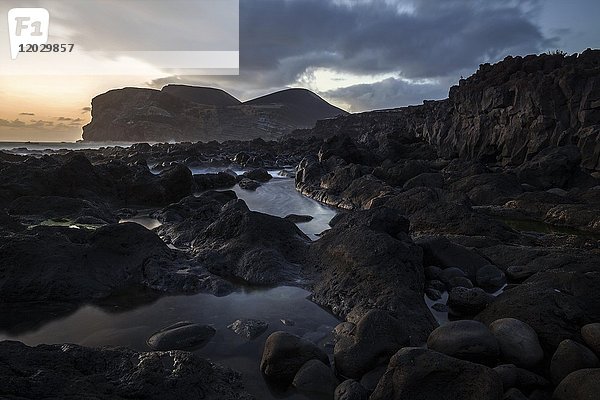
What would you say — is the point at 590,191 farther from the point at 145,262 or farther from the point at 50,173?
the point at 50,173

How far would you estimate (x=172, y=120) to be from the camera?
16062 cm

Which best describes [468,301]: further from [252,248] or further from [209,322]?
[252,248]

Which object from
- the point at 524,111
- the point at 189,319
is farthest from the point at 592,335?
the point at 524,111

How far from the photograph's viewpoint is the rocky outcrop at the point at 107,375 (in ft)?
11.0

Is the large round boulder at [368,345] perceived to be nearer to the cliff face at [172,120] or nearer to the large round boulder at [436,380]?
the large round boulder at [436,380]

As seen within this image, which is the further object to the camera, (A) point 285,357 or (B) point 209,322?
(B) point 209,322

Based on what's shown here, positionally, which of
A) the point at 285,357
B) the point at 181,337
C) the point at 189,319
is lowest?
the point at 189,319

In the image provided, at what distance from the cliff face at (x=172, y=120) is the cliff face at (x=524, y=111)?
118m

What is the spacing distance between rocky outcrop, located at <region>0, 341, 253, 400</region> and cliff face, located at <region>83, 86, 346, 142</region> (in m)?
150

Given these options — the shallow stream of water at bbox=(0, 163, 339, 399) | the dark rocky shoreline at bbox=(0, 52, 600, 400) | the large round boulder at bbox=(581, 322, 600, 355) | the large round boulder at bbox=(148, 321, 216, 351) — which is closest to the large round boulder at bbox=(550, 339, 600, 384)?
the dark rocky shoreline at bbox=(0, 52, 600, 400)

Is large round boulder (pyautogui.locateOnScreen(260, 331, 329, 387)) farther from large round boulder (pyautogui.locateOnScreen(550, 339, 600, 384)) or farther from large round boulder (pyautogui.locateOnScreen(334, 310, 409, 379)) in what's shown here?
large round boulder (pyautogui.locateOnScreen(550, 339, 600, 384))

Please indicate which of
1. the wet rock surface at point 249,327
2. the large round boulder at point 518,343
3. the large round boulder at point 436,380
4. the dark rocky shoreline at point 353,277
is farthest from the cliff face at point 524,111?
the wet rock surface at point 249,327

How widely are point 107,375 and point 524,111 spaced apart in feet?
102

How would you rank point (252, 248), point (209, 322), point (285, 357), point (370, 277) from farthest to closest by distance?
point (252, 248) → point (370, 277) → point (209, 322) → point (285, 357)
